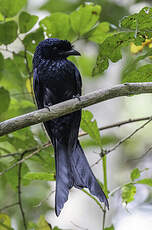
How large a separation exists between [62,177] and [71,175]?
12cm

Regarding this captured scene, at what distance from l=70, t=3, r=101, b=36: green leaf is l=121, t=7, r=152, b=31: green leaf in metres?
0.75

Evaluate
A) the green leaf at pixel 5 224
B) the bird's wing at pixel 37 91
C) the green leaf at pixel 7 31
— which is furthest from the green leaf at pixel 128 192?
the green leaf at pixel 7 31

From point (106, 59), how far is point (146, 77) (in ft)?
0.79

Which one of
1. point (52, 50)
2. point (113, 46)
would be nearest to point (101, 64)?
point (113, 46)

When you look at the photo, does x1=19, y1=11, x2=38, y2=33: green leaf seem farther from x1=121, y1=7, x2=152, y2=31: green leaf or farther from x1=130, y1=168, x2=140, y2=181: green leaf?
x1=130, y1=168, x2=140, y2=181: green leaf

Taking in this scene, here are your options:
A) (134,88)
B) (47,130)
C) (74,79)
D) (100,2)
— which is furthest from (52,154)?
(100,2)

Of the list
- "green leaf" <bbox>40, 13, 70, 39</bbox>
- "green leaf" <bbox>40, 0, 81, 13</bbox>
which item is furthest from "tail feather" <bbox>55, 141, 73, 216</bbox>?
"green leaf" <bbox>40, 0, 81, 13</bbox>

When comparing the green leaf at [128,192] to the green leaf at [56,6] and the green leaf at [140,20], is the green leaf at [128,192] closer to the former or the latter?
the green leaf at [140,20]

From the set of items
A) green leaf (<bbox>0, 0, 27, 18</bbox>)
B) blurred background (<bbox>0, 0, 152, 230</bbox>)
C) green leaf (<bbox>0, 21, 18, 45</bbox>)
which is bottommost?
blurred background (<bbox>0, 0, 152, 230</bbox>)

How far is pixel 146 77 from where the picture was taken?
2248 mm

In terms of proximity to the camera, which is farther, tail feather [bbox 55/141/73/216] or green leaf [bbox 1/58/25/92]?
green leaf [bbox 1/58/25/92]

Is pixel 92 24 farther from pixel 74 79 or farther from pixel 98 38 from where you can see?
pixel 74 79

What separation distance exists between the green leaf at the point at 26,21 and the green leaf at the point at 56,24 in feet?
0.39

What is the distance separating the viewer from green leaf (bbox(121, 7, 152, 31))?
78.7 inches
